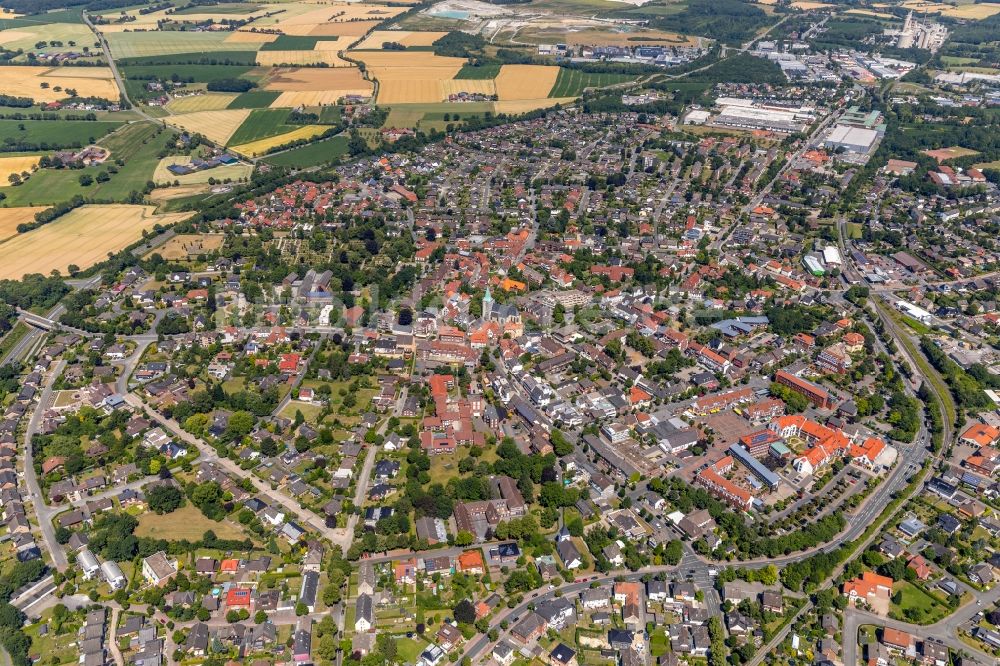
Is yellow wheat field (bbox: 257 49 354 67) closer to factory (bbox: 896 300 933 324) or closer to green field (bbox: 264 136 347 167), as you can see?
green field (bbox: 264 136 347 167)

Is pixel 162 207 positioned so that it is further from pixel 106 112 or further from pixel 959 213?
pixel 959 213

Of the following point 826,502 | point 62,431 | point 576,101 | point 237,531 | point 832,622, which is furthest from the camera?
point 576,101

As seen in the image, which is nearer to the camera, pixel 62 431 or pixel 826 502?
pixel 826 502

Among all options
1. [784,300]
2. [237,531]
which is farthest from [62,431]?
[784,300]

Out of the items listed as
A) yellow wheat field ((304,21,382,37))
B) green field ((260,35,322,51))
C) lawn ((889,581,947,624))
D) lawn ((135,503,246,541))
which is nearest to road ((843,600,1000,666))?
lawn ((889,581,947,624))

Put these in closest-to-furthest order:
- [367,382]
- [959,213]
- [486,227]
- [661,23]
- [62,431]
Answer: [62,431] → [367,382] → [486,227] → [959,213] → [661,23]

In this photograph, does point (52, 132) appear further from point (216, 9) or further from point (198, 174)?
point (216, 9)

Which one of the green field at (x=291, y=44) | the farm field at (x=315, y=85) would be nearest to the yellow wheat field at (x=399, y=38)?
the green field at (x=291, y=44)
